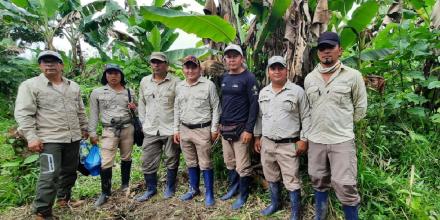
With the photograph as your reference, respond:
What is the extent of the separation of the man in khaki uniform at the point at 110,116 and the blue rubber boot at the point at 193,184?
94cm

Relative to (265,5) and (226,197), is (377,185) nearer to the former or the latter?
(226,197)

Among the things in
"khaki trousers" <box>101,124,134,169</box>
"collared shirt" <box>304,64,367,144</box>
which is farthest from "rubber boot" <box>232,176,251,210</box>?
"khaki trousers" <box>101,124,134,169</box>

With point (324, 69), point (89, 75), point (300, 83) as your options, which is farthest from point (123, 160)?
point (89, 75)

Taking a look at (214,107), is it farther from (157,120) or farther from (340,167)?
(340,167)

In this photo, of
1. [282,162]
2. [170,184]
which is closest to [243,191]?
[282,162]

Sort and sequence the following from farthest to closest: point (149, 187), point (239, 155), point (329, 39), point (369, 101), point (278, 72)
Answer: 1. point (369, 101)
2. point (149, 187)
3. point (239, 155)
4. point (278, 72)
5. point (329, 39)

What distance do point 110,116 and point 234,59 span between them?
174 centimetres

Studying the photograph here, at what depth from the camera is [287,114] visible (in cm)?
321

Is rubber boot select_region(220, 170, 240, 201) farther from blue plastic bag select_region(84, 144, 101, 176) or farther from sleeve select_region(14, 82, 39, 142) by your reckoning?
sleeve select_region(14, 82, 39, 142)

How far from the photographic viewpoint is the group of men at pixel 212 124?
9.48ft

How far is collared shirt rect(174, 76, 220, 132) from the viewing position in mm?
3768

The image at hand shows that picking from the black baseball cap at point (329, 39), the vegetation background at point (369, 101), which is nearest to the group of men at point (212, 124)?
the black baseball cap at point (329, 39)

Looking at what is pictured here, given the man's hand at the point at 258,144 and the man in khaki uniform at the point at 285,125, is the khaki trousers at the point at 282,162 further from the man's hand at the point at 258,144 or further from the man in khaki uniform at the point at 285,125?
the man's hand at the point at 258,144

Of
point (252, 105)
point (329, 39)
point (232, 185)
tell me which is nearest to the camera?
point (329, 39)
